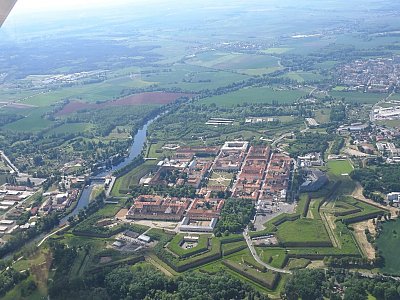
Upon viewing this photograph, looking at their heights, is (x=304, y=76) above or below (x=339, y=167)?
below

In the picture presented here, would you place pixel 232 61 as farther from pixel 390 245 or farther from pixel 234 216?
pixel 390 245

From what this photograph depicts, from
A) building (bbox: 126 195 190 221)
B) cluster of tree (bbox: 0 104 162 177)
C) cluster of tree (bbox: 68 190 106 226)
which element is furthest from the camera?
cluster of tree (bbox: 0 104 162 177)

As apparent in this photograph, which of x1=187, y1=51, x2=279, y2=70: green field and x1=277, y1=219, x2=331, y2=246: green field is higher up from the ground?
x1=277, y1=219, x2=331, y2=246: green field

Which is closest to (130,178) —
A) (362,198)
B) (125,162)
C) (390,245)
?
(125,162)

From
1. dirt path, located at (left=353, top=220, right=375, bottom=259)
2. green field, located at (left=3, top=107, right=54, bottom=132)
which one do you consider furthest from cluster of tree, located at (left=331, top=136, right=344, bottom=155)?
green field, located at (left=3, top=107, right=54, bottom=132)

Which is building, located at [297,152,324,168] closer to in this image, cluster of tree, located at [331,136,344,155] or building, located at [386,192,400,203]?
cluster of tree, located at [331,136,344,155]

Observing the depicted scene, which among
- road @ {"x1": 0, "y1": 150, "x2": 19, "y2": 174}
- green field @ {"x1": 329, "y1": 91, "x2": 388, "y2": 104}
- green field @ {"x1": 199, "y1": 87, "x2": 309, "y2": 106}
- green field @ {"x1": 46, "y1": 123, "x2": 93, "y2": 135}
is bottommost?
green field @ {"x1": 329, "y1": 91, "x2": 388, "y2": 104}

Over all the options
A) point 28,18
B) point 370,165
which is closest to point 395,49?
point 370,165

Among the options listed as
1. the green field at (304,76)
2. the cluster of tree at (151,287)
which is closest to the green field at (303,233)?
the cluster of tree at (151,287)
